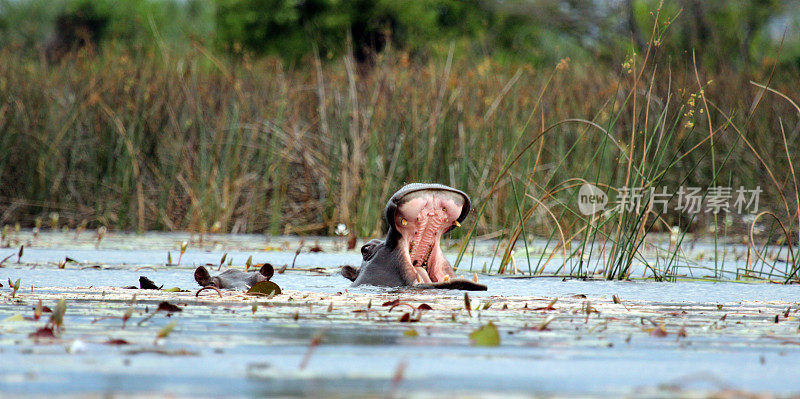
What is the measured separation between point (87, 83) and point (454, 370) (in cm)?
640

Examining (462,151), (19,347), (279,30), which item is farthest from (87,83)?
(279,30)

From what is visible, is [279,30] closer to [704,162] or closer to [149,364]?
[704,162]

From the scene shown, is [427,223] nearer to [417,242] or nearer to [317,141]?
[417,242]

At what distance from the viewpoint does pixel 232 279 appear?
10.8ft

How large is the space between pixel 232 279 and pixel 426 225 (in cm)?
64

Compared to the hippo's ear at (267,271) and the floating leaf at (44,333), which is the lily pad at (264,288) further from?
the floating leaf at (44,333)

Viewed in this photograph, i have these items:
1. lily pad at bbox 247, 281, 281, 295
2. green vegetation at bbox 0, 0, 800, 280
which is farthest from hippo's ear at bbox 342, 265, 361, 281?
green vegetation at bbox 0, 0, 800, 280

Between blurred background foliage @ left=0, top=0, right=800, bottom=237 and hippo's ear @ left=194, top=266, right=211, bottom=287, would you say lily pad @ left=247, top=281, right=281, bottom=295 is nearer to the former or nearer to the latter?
hippo's ear @ left=194, top=266, right=211, bottom=287

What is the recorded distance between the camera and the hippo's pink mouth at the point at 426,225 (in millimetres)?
3275

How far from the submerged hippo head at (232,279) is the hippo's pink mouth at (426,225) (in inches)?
17.2

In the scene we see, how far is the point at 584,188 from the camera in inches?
245

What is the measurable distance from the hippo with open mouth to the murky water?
8 centimetres

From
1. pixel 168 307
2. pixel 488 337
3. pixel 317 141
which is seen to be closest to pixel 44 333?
pixel 168 307

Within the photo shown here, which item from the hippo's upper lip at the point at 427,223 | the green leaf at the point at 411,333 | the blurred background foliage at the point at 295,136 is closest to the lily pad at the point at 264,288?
the hippo's upper lip at the point at 427,223
